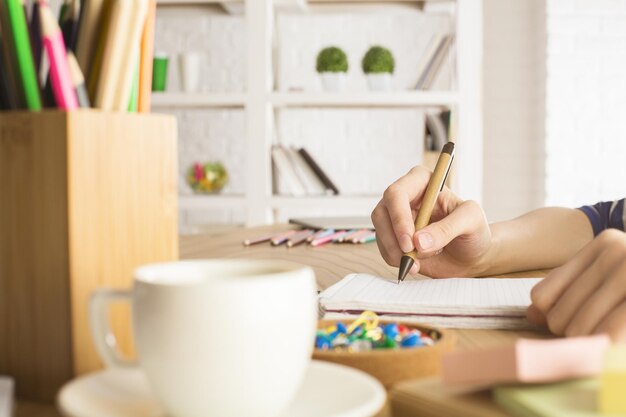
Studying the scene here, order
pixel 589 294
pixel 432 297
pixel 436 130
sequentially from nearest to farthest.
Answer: pixel 589 294, pixel 432 297, pixel 436 130

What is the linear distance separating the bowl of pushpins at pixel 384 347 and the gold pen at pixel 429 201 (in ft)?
0.80

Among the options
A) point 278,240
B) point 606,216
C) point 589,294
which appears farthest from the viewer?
point 278,240

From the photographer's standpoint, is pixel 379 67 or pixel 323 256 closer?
pixel 323 256

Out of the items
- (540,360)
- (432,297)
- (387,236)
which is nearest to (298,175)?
(387,236)

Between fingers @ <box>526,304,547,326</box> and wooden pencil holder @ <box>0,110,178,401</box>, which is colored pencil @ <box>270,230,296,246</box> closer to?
fingers @ <box>526,304,547,326</box>

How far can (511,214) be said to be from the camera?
136 inches

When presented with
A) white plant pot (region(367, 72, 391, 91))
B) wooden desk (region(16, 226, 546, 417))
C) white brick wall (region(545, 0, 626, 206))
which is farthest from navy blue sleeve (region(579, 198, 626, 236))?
white brick wall (region(545, 0, 626, 206))

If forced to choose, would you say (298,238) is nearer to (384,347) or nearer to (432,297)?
(432,297)

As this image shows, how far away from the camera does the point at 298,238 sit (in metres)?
1.38

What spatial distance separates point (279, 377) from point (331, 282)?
1.77 feet

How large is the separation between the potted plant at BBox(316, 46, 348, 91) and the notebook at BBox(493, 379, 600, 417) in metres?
2.86

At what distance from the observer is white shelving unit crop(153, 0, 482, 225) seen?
310 centimetres

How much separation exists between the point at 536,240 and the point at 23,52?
0.80m

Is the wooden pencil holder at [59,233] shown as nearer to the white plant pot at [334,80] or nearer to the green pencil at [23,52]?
the green pencil at [23,52]
